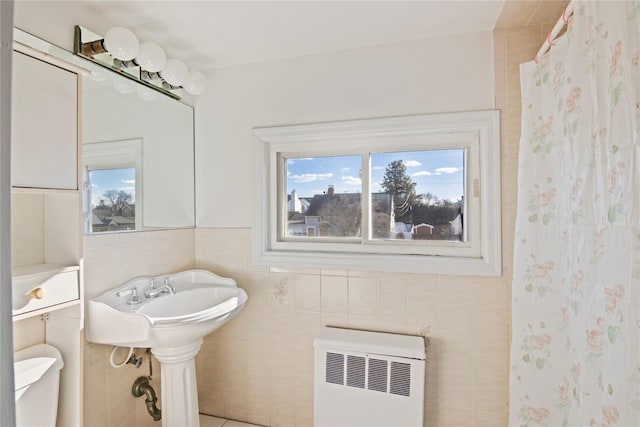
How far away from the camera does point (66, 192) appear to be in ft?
3.78

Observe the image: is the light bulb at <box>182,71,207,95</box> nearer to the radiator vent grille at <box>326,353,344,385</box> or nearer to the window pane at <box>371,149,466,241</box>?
the window pane at <box>371,149,466,241</box>

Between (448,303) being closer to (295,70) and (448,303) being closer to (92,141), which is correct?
(295,70)

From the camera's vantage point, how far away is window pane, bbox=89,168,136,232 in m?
1.48

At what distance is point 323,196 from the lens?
198 centimetres

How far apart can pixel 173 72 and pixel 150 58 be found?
0.56 feet

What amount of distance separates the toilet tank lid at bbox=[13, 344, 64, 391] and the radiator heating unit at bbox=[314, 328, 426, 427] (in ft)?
3.52

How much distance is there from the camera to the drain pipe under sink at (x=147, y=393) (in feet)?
5.30

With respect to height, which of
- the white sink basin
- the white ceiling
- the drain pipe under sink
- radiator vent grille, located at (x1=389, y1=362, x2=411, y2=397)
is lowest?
the drain pipe under sink

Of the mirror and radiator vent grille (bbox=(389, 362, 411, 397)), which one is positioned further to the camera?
radiator vent grille (bbox=(389, 362, 411, 397))

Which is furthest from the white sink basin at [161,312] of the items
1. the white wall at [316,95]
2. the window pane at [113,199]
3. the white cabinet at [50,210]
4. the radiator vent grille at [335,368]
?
the radiator vent grille at [335,368]

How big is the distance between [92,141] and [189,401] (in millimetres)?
1297

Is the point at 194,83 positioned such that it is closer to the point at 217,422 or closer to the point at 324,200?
the point at 324,200

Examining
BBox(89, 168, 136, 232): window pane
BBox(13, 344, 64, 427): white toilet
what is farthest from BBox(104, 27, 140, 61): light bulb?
BBox(13, 344, 64, 427): white toilet

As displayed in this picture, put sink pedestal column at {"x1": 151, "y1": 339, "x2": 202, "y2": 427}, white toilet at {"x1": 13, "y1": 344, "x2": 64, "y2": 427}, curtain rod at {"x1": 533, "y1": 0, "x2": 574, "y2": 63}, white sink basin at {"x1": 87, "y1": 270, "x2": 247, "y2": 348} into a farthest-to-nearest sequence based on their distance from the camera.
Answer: sink pedestal column at {"x1": 151, "y1": 339, "x2": 202, "y2": 427}, white sink basin at {"x1": 87, "y1": 270, "x2": 247, "y2": 348}, white toilet at {"x1": 13, "y1": 344, "x2": 64, "y2": 427}, curtain rod at {"x1": 533, "y1": 0, "x2": 574, "y2": 63}
